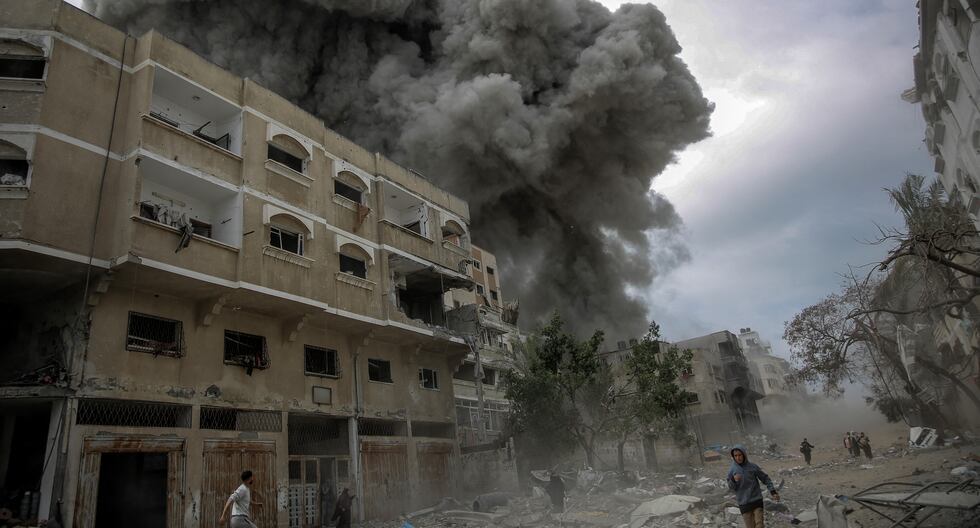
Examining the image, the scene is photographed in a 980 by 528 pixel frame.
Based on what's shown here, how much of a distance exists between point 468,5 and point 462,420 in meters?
20.7

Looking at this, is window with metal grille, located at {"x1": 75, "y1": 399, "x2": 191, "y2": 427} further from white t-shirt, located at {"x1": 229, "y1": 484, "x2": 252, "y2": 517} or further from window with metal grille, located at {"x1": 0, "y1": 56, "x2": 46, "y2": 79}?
window with metal grille, located at {"x1": 0, "y1": 56, "x2": 46, "y2": 79}

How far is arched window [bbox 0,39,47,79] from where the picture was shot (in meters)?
11.2

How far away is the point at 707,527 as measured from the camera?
10.1m

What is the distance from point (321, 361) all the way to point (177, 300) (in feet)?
13.5

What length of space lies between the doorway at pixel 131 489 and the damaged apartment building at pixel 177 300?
4cm

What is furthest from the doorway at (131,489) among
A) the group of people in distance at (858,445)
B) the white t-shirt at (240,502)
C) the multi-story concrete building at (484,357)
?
the group of people in distance at (858,445)

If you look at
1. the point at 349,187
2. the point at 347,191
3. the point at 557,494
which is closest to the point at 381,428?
the point at 557,494

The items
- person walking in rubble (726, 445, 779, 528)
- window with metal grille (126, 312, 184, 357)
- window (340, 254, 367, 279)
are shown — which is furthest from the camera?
window (340, 254, 367, 279)

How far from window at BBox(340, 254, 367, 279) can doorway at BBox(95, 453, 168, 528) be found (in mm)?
6647

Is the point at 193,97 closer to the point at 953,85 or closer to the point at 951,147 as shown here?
the point at 953,85

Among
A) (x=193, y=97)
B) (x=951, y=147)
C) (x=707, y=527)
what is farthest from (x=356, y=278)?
(x=951, y=147)

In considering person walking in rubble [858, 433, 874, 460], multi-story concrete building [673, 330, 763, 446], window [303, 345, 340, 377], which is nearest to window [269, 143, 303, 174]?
window [303, 345, 340, 377]

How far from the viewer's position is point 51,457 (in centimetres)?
971

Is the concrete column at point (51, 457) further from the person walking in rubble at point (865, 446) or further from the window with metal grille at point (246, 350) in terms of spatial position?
the person walking in rubble at point (865, 446)
